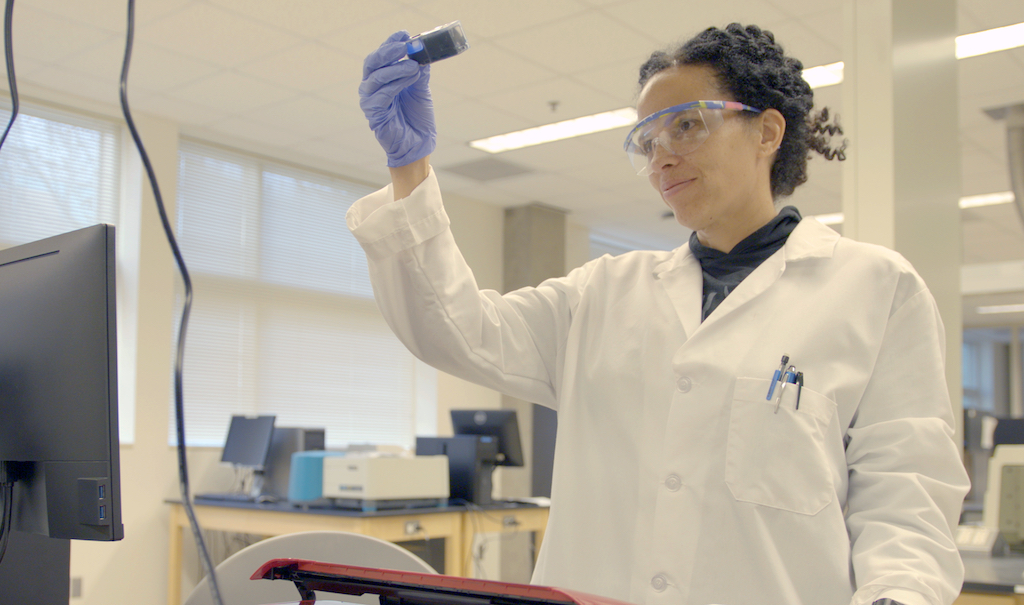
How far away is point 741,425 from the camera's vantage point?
1074 millimetres

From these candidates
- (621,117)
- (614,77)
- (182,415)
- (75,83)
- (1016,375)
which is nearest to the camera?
(182,415)

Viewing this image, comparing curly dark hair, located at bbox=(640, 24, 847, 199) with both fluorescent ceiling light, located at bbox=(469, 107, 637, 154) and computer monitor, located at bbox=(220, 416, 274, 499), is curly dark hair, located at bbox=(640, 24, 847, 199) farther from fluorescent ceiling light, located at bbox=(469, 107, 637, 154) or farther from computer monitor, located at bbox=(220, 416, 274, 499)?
computer monitor, located at bbox=(220, 416, 274, 499)

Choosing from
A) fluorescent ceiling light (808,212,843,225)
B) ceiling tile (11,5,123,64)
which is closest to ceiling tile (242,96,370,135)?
ceiling tile (11,5,123,64)

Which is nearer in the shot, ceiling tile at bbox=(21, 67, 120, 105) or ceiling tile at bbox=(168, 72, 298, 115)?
ceiling tile at bbox=(21, 67, 120, 105)

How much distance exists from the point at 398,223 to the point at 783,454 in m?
0.55

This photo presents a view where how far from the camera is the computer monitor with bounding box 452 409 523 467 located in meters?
4.70

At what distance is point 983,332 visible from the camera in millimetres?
13117

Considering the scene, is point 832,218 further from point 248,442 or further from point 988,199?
point 248,442

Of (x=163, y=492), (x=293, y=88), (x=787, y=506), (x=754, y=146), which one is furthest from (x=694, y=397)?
(x=163, y=492)

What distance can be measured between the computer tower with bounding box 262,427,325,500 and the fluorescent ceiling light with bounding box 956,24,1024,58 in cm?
377

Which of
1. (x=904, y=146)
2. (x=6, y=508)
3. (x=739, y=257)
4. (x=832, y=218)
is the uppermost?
(x=832, y=218)

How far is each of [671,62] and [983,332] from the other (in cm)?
1377

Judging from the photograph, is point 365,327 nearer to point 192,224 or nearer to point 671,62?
point 192,224

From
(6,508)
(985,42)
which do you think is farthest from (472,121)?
(6,508)
